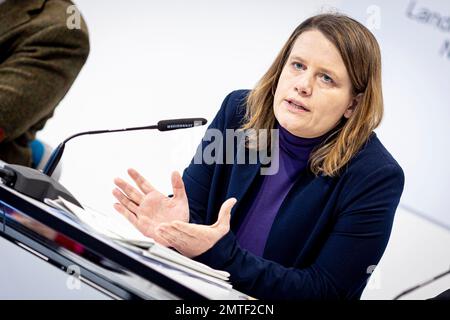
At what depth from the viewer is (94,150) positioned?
12.9 feet

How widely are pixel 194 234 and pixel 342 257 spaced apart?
1.34ft

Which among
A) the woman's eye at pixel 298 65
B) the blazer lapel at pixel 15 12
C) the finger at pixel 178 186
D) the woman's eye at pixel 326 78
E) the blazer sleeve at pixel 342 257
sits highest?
the woman's eye at pixel 298 65

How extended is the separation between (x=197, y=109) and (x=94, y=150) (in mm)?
760

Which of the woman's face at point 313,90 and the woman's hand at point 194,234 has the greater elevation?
the woman's face at point 313,90

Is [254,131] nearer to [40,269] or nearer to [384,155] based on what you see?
[384,155]

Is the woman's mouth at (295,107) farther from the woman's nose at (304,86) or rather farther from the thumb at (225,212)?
the thumb at (225,212)

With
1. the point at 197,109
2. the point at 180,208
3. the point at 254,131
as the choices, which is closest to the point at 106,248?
the point at 180,208

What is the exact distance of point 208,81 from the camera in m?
3.47

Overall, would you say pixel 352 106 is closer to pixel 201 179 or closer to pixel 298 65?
pixel 298 65

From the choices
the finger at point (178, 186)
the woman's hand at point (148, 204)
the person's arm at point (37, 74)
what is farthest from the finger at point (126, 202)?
the person's arm at point (37, 74)

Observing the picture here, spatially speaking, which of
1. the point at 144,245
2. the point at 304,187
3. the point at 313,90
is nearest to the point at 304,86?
the point at 313,90

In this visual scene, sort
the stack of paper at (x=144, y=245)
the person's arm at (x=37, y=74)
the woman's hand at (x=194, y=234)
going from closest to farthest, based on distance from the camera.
A: 1. the stack of paper at (x=144, y=245)
2. the woman's hand at (x=194, y=234)
3. the person's arm at (x=37, y=74)

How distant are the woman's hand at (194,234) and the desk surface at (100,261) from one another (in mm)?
189

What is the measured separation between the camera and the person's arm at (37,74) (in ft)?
8.43
